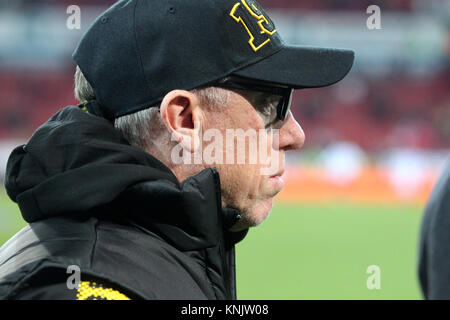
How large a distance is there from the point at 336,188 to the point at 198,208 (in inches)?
622

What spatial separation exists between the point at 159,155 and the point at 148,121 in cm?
9

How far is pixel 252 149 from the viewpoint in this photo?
1628 millimetres

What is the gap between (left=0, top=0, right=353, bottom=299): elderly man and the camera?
1.30 m

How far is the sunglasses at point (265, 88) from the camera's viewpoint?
1.55m

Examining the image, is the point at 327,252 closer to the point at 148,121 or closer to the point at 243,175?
the point at 243,175

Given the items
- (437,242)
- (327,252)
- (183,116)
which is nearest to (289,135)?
(183,116)

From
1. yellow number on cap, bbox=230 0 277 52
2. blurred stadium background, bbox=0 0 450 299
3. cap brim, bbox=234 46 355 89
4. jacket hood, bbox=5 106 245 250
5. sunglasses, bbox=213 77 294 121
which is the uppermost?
blurred stadium background, bbox=0 0 450 299

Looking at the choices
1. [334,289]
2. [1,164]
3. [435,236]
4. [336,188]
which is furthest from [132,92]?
[1,164]

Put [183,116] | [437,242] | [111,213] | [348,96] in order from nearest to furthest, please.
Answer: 1. [111,213]
2. [183,116]
3. [437,242]
4. [348,96]

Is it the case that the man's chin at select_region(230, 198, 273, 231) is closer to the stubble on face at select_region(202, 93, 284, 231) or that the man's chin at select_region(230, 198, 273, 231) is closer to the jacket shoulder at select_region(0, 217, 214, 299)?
the stubble on face at select_region(202, 93, 284, 231)

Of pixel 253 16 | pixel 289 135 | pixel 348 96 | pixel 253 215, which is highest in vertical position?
pixel 348 96

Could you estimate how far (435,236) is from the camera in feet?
7.10

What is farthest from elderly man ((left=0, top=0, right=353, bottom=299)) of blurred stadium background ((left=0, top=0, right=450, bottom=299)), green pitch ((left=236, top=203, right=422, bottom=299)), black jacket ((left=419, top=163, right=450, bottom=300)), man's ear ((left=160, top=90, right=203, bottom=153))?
blurred stadium background ((left=0, top=0, right=450, bottom=299))

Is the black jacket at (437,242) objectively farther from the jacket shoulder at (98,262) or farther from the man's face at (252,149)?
the jacket shoulder at (98,262)
